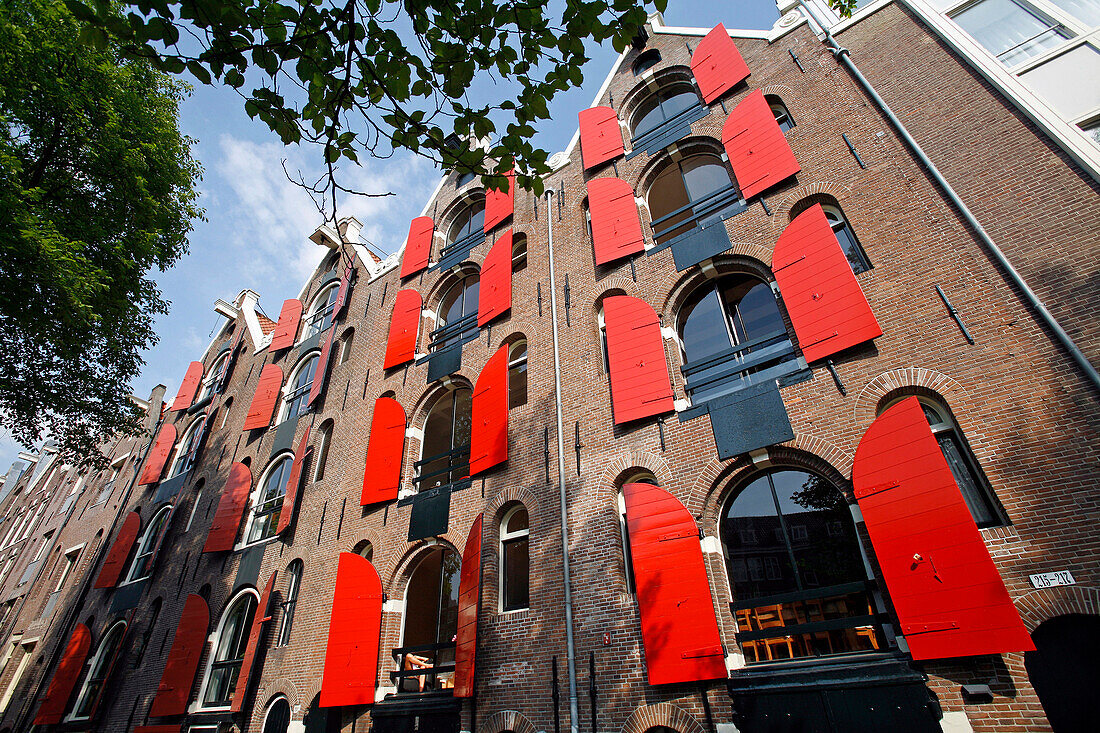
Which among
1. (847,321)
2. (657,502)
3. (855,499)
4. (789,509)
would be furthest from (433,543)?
(847,321)

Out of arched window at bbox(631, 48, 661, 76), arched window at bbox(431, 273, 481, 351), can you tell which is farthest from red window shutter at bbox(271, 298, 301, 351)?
arched window at bbox(631, 48, 661, 76)

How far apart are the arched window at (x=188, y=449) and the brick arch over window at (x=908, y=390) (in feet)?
71.8

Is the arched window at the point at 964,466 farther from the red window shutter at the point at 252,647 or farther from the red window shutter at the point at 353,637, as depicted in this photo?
the red window shutter at the point at 252,647

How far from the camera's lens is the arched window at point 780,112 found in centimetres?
1064

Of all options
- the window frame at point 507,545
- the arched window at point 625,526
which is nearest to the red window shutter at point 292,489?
the window frame at point 507,545

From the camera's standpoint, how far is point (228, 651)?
1400 cm

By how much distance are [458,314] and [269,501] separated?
801 cm

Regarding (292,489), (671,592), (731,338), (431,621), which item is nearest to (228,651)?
(292,489)

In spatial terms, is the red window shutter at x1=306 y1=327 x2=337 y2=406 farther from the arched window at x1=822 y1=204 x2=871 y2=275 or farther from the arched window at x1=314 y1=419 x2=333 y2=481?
the arched window at x1=822 y1=204 x2=871 y2=275

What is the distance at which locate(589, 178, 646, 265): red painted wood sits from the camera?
1127 cm

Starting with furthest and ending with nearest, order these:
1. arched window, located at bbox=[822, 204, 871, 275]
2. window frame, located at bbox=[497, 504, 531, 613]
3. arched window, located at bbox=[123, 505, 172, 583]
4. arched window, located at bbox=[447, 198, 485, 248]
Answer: arched window, located at bbox=[123, 505, 172, 583] < arched window, located at bbox=[447, 198, 485, 248] < window frame, located at bbox=[497, 504, 531, 613] < arched window, located at bbox=[822, 204, 871, 275]

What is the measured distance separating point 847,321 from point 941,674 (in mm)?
4486

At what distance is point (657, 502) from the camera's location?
27.1 feet

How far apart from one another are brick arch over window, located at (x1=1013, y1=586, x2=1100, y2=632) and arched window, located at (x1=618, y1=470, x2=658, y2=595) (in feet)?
15.0
